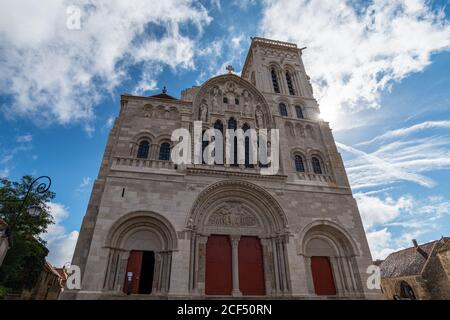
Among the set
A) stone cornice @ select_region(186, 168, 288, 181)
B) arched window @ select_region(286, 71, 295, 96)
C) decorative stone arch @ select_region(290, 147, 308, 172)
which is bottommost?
stone cornice @ select_region(186, 168, 288, 181)

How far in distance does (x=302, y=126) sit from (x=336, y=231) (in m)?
8.18

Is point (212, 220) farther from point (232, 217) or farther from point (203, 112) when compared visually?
point (203, 112)

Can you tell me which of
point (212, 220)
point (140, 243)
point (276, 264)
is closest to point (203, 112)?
point (212, 220)

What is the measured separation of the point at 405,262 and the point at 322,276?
22525mm

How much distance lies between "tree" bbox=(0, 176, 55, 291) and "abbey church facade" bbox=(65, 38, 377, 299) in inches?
281

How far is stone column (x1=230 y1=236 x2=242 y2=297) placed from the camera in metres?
11.6

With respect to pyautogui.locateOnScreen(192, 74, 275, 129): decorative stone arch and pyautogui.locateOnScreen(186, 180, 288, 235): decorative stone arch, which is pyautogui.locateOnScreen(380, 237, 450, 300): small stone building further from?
pyautogui.locateOnScreen(192, 74, 275, 129): decorative stone arch

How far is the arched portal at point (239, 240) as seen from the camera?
1197cm

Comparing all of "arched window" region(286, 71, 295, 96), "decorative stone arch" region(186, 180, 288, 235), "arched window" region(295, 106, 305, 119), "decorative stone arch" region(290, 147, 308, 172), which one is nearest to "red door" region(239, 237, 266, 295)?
"decorative stone arch" region(186, 180, 288, 235)

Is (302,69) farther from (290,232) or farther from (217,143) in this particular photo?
(290,232)

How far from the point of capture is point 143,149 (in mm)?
14797

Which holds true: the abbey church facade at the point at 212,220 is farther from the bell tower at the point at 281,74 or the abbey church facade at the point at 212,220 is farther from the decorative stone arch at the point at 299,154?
the bell tower at the point at 281,74

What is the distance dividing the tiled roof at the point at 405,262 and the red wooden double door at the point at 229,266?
2178 cm
